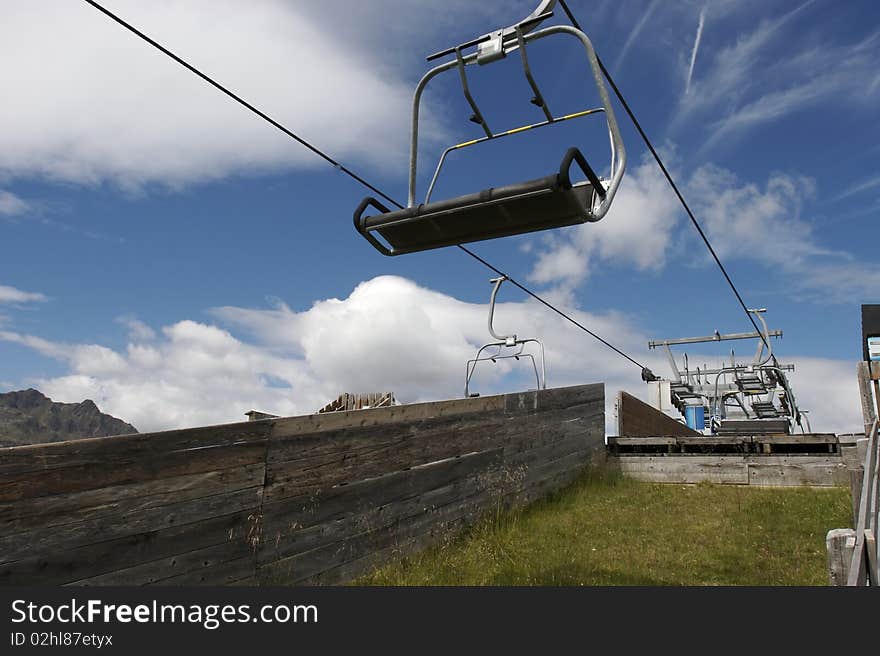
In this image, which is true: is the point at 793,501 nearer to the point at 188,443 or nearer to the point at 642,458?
the point at 642,458

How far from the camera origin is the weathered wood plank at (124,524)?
322 cm

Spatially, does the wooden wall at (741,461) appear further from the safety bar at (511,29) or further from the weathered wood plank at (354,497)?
the safety bar at (511,29)

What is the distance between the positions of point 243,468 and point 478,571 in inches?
97.7

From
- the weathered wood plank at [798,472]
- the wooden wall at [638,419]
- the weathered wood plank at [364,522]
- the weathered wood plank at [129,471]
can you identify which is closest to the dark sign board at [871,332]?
the wooden wall at [638,419]

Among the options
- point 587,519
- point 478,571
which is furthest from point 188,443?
point 587,519

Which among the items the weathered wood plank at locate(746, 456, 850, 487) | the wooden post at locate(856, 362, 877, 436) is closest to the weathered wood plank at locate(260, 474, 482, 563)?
the weathered wood plank at locate(746, 456, 850, 487)

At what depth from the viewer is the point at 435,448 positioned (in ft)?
21.6

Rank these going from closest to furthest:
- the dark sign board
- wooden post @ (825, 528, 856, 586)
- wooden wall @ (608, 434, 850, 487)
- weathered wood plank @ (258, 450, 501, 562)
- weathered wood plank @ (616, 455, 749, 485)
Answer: wooden post @ (825, 528, 856, 586) → weathered wood plank @ (258, 450, 501, 562) → wooden wall @ (608, 434, 850, 487) → weathered wood plank @ (616, 455, 749, 485) → the dark sign board

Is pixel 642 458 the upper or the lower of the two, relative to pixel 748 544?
upper

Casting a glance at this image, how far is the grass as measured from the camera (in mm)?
5500

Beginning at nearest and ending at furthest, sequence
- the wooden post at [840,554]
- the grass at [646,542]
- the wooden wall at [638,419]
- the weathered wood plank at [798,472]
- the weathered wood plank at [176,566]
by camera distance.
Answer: the wooden post at [840,554] < the weathered wood plank at [176,566] < the grass at [646,542] < the weathered wood plank at [798,472] < the wooden wall at [638,419]

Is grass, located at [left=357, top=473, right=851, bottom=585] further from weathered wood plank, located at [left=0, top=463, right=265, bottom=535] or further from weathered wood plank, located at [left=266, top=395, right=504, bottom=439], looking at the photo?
weathered wood plank, located at [left=0, top=463, right=265, bottom=535]

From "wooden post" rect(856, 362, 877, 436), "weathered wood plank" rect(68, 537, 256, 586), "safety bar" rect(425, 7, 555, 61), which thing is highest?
"safety bar" rect(425, 7, 555, 61)

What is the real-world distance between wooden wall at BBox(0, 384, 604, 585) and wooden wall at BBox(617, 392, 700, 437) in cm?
488
